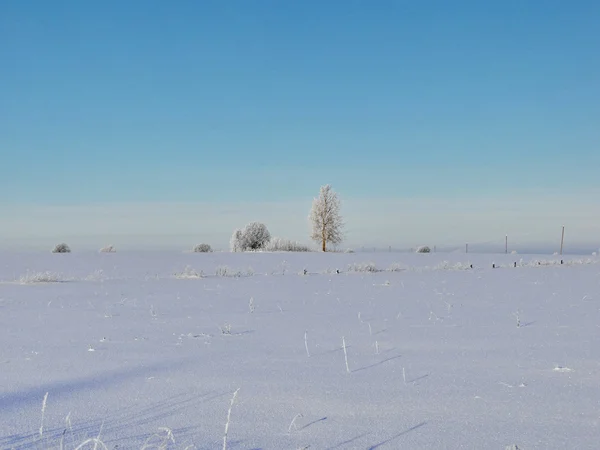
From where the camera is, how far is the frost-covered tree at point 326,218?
51000 millimetres

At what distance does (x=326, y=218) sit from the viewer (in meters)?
51.1

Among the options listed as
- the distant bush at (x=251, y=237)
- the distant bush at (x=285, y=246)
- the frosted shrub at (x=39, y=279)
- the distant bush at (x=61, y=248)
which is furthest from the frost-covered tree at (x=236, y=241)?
the frosted shrub at (x=39, y=279)

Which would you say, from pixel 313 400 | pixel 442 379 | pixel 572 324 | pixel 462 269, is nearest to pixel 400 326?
pixel 572 324

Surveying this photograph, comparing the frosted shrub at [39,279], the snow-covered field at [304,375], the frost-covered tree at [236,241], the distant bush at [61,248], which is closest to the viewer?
the snow-covered field at [304,375]

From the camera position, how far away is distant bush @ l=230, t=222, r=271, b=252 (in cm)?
4559

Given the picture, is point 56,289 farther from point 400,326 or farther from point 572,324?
point 572,324

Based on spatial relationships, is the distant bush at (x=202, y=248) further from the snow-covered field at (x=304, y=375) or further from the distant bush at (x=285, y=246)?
the snow-covered field at (x=304, y=375)

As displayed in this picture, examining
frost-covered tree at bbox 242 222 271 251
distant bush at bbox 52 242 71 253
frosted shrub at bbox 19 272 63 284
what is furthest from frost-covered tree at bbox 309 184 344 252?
frosted shrub at bbox 19 272 63 284

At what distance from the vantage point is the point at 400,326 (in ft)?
20.8

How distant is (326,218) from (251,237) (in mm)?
8970

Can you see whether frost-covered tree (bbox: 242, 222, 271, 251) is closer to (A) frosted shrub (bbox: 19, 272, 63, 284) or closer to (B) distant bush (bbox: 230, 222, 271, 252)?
(B) distant bush (bbox: 230, 222, 271, 252)

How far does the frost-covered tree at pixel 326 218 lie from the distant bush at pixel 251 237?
641 centimetres

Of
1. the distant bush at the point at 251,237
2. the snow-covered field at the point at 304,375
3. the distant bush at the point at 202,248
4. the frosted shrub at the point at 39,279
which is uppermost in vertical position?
the distant bush at the point at 251,237

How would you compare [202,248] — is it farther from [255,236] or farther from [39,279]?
[39,279]
